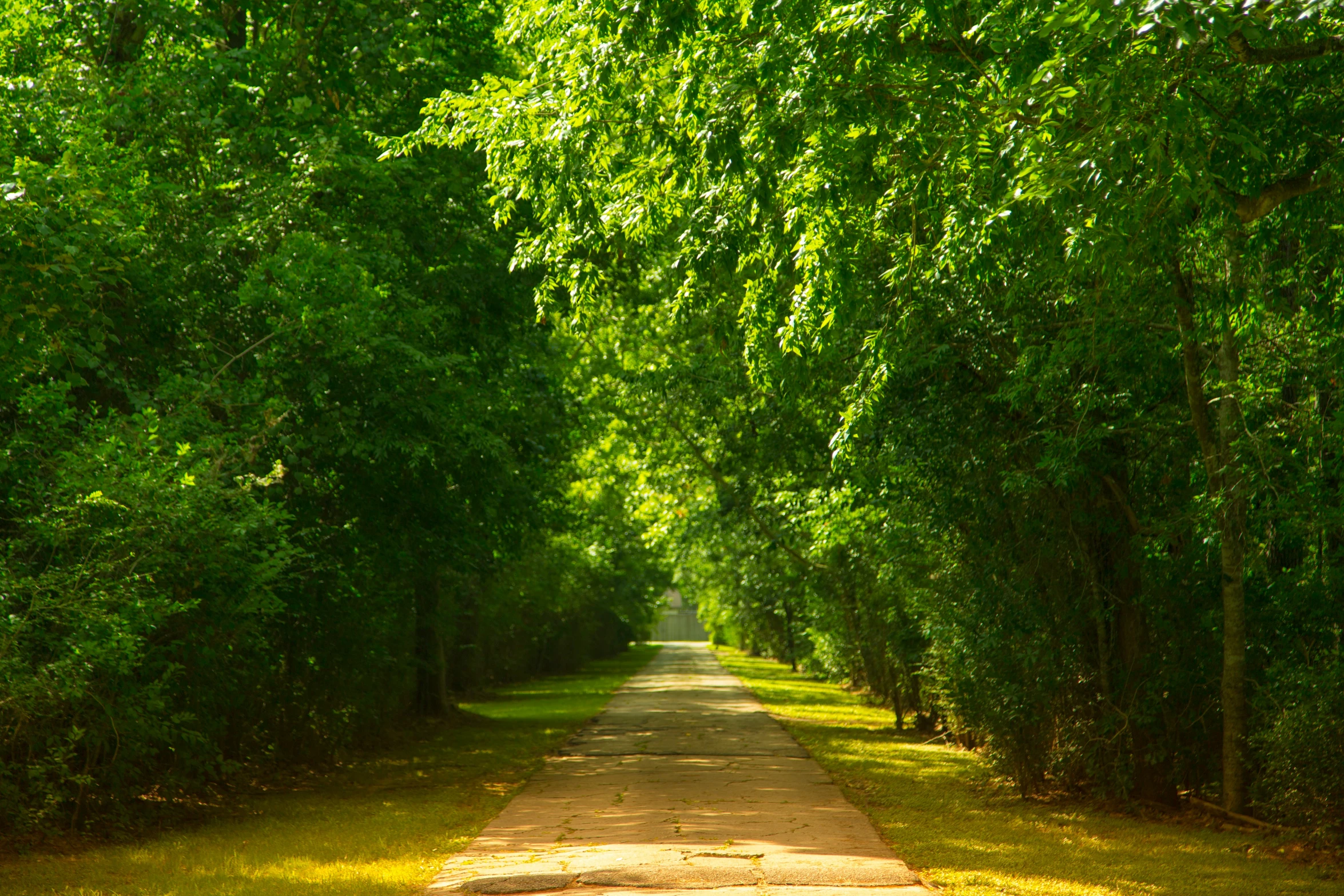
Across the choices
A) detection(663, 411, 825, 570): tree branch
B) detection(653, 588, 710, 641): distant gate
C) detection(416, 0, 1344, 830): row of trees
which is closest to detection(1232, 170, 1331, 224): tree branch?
detection(416, 0, 1344, 830): row of trees

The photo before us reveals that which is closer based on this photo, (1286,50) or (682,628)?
(1286,50)

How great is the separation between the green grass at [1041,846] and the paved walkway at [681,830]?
341 millimetres

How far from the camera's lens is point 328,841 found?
8.84m

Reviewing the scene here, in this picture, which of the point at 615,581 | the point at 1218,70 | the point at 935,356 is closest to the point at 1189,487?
the point at 935,356

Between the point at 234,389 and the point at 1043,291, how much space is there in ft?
24.4

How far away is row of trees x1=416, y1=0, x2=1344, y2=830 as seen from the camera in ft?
20.0

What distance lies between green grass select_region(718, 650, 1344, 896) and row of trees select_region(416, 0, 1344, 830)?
562mm

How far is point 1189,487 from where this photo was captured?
9.95 meters

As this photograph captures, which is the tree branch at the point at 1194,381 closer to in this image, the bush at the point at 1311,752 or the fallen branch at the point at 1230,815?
the bush at the point at 1311,752

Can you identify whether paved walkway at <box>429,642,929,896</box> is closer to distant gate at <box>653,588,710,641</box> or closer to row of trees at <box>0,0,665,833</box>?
row of trees at <box>0,0,665,833</box>

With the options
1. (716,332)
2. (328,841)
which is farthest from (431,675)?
(328,841)

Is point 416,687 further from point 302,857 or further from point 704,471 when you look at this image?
point 302,857

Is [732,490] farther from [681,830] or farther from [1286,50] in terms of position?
[1286,50]

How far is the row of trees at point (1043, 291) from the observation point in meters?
6.10
